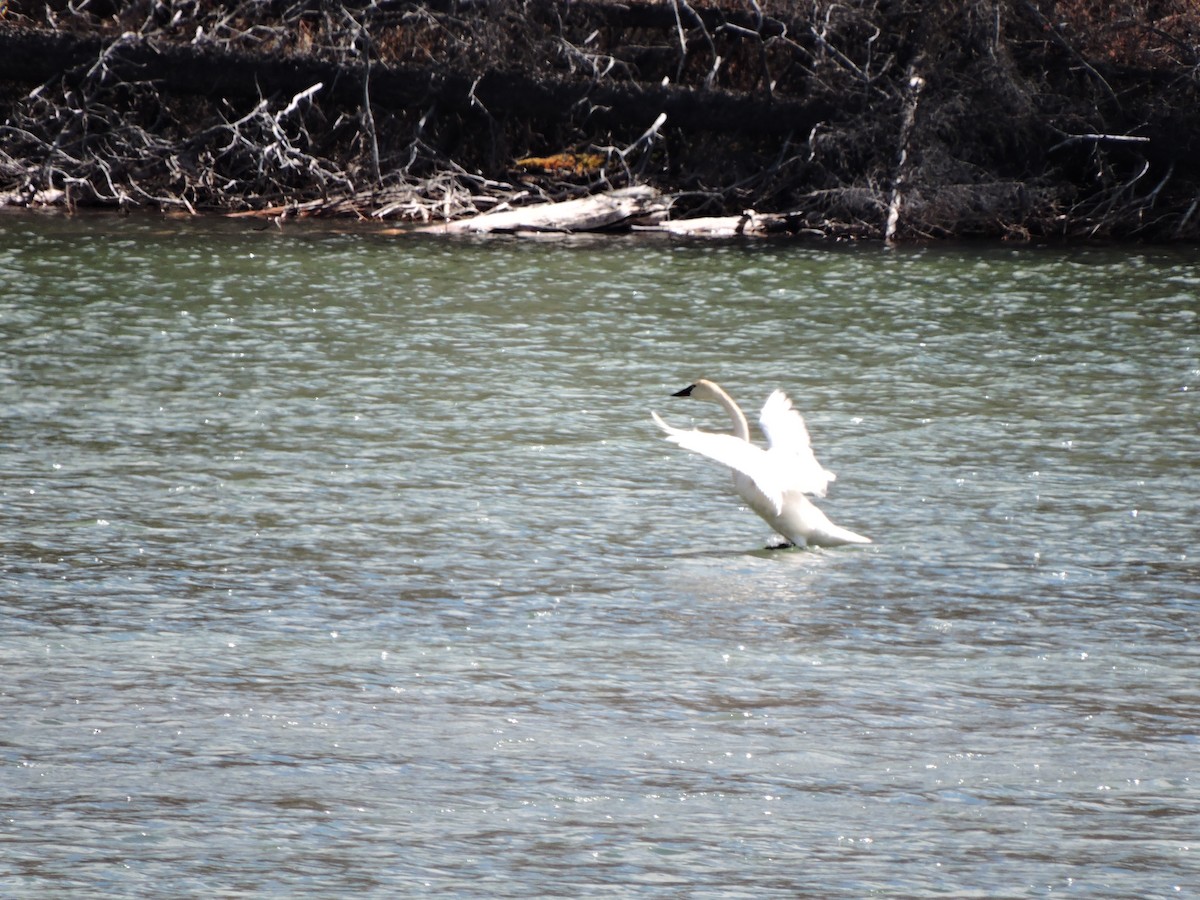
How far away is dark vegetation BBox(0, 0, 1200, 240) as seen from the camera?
22562 mm

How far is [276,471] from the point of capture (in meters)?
10.0

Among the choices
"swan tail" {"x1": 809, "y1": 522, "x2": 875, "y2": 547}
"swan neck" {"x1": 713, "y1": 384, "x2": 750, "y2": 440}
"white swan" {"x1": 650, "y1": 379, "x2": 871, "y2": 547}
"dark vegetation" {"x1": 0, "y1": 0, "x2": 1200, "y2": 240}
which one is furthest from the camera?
"dark vegetation" {"x1": 0, "y1": 0, "x2": 1200, "y2": 240}

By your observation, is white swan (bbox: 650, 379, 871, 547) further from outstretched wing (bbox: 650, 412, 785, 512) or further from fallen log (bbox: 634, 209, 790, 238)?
fallen log (bbox: 634, 209, 790, 238)

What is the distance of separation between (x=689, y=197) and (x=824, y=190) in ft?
7.42

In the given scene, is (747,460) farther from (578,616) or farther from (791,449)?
(578,616)

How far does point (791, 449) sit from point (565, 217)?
1373 centimetres

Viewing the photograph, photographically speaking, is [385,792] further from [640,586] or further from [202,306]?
[202,306]

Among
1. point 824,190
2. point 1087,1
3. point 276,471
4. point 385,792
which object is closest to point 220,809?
point 385,792

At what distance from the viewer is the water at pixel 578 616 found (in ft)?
16.8

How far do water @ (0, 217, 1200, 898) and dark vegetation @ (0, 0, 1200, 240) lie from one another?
800cm

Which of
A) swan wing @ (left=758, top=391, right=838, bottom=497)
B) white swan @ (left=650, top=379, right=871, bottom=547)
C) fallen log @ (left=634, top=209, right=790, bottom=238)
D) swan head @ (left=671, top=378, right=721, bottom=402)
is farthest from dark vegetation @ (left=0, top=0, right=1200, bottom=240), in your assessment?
white swan @ (left=650, top=379, right=871, bottom=547)

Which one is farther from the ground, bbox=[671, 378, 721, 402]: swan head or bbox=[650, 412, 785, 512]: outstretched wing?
bbox=[650, 412, 785, 512]: outstretched wing

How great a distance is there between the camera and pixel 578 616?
7.41 metres

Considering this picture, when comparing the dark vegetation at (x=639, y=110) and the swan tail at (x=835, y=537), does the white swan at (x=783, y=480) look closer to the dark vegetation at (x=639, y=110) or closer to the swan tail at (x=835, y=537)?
the swan tail at (x=835, y=537)
